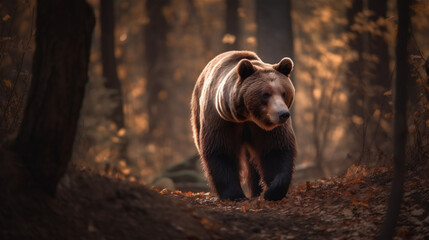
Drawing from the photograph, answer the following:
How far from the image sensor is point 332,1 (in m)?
16.0

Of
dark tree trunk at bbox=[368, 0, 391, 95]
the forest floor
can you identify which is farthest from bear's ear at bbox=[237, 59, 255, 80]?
dark tree trunk at bbox=[368, 0, 391, 95]

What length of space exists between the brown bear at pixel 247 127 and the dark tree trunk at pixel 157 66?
41.2ft

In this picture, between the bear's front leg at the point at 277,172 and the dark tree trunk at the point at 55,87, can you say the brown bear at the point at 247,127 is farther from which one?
the dark tree trunk at the point at 55,87

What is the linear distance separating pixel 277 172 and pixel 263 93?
119 cm

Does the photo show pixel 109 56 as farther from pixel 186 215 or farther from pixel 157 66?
pixel 186 215

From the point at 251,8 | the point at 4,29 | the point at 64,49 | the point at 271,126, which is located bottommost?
the point at 271,126

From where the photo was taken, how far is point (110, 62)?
1453 centimetres

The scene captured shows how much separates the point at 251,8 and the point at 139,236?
2083 centimetres

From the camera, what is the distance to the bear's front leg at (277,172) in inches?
257

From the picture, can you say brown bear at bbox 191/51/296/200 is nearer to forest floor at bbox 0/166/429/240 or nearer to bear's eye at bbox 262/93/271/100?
bear's eye at bbox 262/93/271/100

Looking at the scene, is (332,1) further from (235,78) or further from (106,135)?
(235,78)

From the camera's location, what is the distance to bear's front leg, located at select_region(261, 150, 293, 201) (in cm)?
652

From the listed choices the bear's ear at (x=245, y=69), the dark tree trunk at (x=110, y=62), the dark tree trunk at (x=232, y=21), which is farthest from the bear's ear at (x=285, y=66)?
the dark tree trunk at (x=232, y=21)

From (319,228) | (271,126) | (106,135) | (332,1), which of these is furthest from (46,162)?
(332,1)
